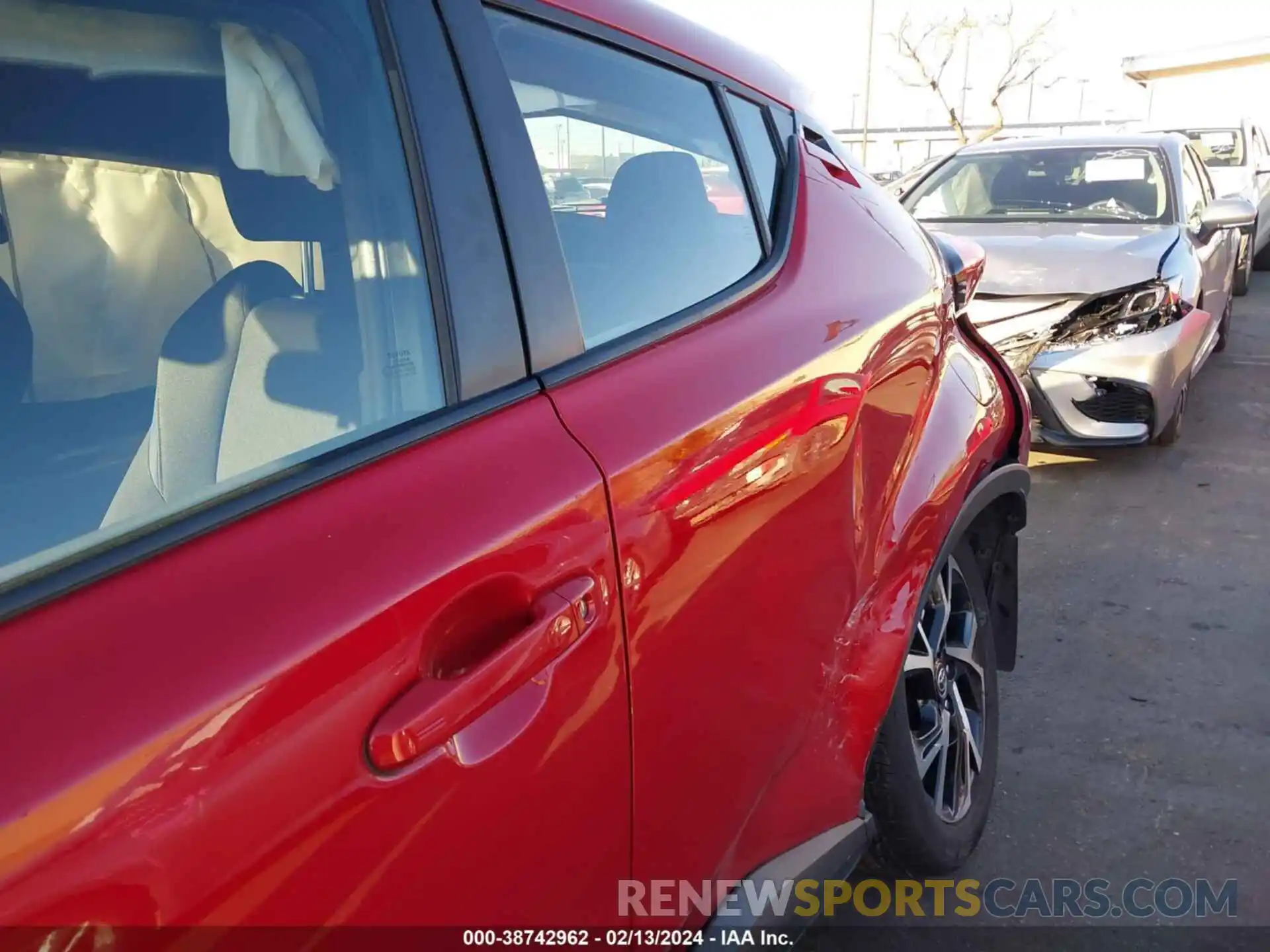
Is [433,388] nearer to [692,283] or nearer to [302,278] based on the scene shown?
[302,278]

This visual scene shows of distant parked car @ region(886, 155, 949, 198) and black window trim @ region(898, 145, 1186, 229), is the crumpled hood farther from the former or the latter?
distant parked car @ region(886, 155, 949, 198)

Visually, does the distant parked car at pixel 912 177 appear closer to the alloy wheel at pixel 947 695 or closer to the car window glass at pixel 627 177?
the alloy wheel at pixel 947 695

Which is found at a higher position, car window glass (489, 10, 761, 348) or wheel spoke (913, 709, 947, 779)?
car window glass (489, 10, 761, 348)

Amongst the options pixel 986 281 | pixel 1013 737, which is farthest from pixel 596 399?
pixel 986 281

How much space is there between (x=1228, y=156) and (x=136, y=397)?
12312mm

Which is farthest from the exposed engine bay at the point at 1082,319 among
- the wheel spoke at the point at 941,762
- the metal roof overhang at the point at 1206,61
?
the metal roof overhang at the point at 1206,61

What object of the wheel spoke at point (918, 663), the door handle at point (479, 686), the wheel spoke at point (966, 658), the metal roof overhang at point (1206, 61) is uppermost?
the metal roof overhang at point (1206, 61)

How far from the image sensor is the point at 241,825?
83cm

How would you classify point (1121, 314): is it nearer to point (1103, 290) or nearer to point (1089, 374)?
point (1103, 290)

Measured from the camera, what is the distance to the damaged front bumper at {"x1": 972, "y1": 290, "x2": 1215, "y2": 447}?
14.8 feet

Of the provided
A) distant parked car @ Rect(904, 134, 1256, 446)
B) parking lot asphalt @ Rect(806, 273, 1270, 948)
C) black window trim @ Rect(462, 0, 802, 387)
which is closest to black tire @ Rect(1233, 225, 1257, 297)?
distant parked car @ Rect(904, 134, 1256, 446)

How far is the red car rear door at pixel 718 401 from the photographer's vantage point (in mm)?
1261

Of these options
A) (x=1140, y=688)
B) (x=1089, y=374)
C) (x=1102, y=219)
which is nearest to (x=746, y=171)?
(x=1140, y=688)

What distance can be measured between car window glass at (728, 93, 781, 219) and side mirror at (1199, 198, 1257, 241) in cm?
449
